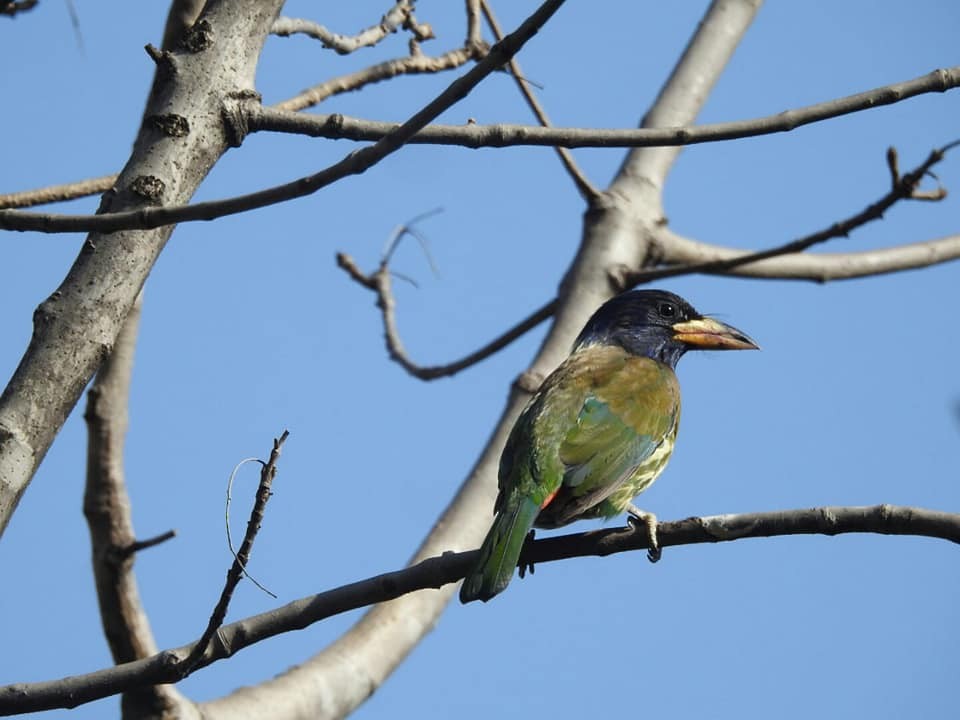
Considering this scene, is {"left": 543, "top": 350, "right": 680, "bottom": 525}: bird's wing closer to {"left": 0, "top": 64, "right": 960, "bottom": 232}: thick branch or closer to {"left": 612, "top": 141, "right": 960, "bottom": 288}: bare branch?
{"left": 612, "top": 141, "right": 960, "bottom": 288}: bare branch

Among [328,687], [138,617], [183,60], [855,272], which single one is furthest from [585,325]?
[183,60]

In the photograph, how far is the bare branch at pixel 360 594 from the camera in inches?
112

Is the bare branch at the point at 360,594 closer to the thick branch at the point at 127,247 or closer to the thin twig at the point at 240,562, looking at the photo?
the thin twig at the point at 240,562

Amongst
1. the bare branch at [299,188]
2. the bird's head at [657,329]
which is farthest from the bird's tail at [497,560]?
the bird's head at [657,329]

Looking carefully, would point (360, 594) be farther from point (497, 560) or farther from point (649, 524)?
point (649, 524)

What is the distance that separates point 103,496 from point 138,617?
42 centimetres

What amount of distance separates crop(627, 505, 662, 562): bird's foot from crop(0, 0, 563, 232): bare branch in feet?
4.17

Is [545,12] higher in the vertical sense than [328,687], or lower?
higher

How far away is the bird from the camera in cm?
395

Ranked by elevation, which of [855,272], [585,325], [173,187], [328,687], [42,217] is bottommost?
[328,687]

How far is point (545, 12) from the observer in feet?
8.96

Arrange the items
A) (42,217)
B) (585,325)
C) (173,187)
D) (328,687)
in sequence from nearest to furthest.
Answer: (42,217) < (173,187) < (328,687) < (585,325)

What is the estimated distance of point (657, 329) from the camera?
588 cm

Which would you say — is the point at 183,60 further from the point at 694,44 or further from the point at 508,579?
the point at 694,44
